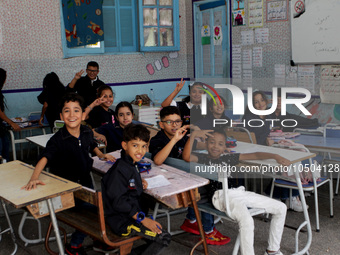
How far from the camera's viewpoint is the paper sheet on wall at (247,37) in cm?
696

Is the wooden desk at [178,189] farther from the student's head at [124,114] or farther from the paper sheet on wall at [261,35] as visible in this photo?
the paper sheet on wall at [261,35]

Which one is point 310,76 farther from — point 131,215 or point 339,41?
point 131,215

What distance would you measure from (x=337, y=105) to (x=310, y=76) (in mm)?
550

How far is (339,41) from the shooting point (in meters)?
5.65

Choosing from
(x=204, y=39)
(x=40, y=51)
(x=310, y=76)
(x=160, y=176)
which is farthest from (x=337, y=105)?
(x=40, y=51)

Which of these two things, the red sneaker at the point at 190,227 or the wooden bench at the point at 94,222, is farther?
the red sneaker at the point at 190,227

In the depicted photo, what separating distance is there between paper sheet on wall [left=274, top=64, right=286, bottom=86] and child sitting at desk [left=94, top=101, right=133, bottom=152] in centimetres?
299

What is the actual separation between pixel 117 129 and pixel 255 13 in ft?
11.5

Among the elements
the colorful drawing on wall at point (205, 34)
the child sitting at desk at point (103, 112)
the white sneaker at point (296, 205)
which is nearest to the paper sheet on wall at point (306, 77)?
the colorful drawing on wall at point (205, 34)

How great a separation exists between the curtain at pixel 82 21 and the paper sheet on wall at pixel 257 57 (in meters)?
2.44

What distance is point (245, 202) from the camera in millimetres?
3018

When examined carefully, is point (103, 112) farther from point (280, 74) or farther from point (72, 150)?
point (280, 74)

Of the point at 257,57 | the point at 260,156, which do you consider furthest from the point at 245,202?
the point at 257,57

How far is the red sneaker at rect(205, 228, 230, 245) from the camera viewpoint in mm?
3480
